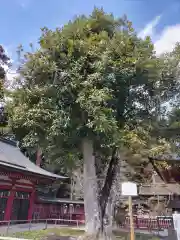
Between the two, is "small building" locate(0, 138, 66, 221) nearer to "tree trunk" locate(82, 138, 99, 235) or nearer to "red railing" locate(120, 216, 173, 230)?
"tree trunk" locate(82, 138, 99, 235)

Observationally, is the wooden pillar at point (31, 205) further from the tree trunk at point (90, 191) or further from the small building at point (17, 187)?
the tree trunk at point (90, 191)

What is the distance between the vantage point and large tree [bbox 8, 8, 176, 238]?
8523 millimetres

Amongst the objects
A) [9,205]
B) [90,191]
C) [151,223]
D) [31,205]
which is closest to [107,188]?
[90,191]

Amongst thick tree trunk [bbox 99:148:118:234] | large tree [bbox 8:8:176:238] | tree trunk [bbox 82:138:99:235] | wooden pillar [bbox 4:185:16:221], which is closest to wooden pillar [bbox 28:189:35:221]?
wooden pillar [bbox 4:185:16:221]

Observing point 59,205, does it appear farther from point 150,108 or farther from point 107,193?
point 150,108

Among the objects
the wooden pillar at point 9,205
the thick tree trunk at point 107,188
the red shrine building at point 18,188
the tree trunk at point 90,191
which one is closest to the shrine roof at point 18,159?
the red shrine building at point 18,188

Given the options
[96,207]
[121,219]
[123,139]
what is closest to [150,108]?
[123,139]

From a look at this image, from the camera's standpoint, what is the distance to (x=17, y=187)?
13812mm

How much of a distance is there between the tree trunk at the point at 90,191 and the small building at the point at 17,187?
176 inches

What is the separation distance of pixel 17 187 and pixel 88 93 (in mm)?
8493

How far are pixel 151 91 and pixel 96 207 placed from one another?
5.67m

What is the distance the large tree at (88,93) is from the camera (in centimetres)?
852

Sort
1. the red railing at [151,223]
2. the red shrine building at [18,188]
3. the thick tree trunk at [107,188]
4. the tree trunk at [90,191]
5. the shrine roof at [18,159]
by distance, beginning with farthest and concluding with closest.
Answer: the red railing at [151,223] → the shrine roof at [18,159] → the red shrine building at [18,188] → the thick tree trunk at [107,188] → the tree trunk at [90,191]

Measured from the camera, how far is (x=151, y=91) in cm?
1070
